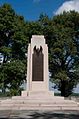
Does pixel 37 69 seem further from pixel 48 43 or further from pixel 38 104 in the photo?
pixel 48 43

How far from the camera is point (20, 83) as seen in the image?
33.1 m

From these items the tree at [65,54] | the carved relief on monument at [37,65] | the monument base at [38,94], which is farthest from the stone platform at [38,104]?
the tree at [65,54]

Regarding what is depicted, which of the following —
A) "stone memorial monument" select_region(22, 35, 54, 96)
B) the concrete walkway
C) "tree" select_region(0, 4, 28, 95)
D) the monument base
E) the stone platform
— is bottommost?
the concrete walkway

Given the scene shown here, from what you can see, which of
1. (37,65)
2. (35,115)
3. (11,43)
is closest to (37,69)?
(37,65)

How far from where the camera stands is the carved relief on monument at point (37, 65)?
66.1 ft

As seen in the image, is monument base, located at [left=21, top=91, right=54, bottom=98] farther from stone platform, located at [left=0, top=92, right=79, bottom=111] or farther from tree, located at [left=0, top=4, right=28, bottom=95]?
tree, located at [left=0, top=4, right=28, bottom=95]

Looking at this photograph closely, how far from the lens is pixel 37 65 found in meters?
20.3

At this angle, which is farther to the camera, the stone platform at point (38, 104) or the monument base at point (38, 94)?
the monument base at point (38, 94)

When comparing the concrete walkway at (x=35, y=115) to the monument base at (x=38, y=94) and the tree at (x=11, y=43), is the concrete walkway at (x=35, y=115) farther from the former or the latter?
the tree at (x=11, y=43)

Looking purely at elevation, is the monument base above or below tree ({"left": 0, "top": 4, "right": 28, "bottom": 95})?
below

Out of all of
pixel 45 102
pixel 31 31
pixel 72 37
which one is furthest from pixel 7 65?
pixel 45 102

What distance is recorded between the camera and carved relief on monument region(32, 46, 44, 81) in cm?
2016

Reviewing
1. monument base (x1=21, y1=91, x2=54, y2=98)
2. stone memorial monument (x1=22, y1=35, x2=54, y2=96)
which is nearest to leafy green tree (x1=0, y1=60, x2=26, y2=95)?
stone memorial monument (x1=22, y1=35, x2=54, y2=96)

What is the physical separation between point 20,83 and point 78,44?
11.2m
